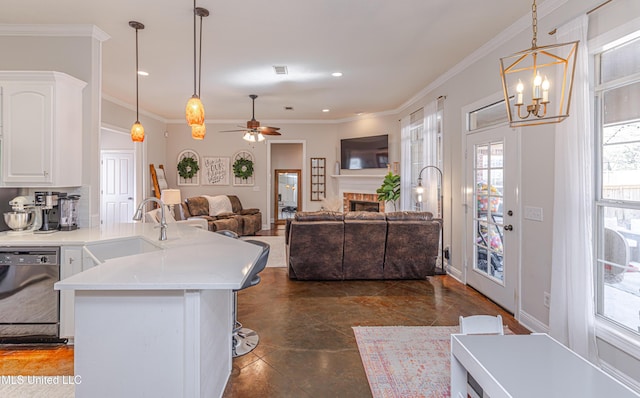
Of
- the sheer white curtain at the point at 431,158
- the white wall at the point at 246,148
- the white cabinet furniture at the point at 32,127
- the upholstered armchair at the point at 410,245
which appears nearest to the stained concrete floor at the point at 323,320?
the upholstered armchair at the point at 410,245

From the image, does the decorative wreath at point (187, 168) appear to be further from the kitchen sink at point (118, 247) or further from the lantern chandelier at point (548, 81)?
the lantern chandelier at point (548, 81)

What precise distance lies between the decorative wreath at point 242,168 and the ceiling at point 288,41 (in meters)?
2.57

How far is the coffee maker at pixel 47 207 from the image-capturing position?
124 inches

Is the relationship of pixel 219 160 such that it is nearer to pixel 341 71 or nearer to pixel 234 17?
pixel 341 71

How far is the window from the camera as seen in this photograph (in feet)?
7.16

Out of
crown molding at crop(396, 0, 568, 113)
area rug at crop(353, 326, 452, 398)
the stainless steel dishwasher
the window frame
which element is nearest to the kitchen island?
area rug at crop(353, 326, 452, 398)

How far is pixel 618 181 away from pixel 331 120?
6755 millimetres

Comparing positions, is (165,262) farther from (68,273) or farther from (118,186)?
(118,186)

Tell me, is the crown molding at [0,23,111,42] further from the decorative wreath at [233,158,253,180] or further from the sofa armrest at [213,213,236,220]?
the decorative wreath at [233,158,253,180]

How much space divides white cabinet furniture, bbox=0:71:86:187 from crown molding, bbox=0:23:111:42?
0.62 m

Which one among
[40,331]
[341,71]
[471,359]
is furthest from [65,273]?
[341,71]

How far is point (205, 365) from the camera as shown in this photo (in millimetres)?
1792

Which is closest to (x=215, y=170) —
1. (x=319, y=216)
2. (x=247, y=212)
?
(x=247, y=212)

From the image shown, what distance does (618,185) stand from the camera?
2.30m
